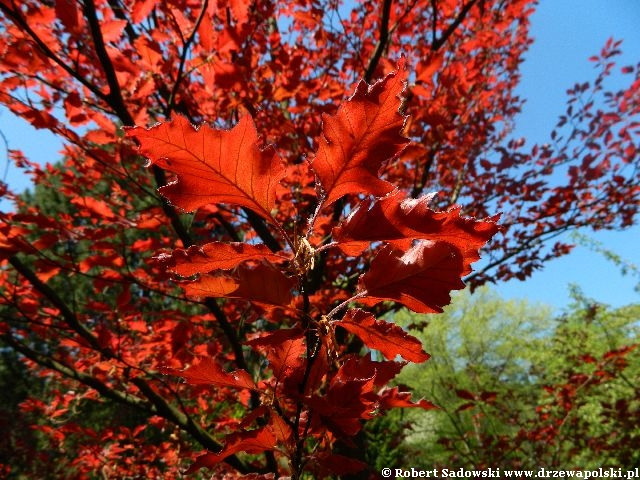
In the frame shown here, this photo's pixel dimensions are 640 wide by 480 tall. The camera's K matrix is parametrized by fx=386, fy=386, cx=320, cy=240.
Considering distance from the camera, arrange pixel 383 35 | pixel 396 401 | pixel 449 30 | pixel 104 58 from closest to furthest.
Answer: pixel 396 401 < pixel 104 58 < pixel 383 35 < pixel 449 30

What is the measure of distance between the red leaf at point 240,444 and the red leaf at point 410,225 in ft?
1.48

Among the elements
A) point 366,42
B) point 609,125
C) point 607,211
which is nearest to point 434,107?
point 366,42

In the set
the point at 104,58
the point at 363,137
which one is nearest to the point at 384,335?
the point at 363,137

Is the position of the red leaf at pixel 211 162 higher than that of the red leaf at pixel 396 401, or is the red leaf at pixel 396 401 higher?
the red leaf at pixel 211 162

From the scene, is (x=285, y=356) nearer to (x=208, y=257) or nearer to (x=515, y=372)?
(x=208, y=257)

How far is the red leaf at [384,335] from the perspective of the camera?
712mm

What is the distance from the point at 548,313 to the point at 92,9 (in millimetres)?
19424

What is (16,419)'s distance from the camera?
10734 millimetres

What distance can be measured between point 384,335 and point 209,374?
1.14ft

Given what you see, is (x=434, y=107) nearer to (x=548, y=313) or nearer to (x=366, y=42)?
(x=366, y=42)

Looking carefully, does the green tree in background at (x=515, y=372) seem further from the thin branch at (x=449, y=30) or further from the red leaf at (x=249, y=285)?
the red leaf at (x=249, y=285)

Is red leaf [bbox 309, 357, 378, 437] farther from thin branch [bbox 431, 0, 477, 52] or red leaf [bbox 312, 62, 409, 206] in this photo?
thin branch [bbox 431, 0, 477, 52]

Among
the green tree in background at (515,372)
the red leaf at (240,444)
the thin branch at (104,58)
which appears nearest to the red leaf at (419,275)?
the red leaf at (240,444)

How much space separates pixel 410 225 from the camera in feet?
2.03
